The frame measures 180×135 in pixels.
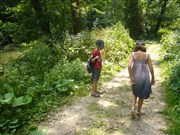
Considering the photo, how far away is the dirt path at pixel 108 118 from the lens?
5.98 metres

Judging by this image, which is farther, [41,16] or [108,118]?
[41,16]

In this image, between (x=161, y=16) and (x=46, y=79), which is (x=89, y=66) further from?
(x=161, y=16)

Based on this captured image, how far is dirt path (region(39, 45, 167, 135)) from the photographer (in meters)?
5.98

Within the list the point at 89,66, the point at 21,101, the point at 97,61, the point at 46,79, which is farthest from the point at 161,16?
the point at 21,101

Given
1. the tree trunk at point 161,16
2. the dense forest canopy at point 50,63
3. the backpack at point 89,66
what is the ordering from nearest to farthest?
the dense forest canopy at point 50,63, the backpack at point 89,66, the tree trunk at point 161,16

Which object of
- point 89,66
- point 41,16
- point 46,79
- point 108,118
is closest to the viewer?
point 108,118

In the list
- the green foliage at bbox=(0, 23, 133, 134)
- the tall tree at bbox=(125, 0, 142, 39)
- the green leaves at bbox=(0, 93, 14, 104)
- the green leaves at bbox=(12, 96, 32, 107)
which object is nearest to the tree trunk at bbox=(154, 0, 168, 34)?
the tall tree at bbox=(125, 0, 142, 39)

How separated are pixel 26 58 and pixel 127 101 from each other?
641cm

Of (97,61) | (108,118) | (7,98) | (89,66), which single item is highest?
(97,61)

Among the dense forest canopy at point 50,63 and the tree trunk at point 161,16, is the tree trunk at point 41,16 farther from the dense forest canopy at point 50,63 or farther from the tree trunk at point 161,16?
the tree trunk at point 161,16

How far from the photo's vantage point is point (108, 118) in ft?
21.8

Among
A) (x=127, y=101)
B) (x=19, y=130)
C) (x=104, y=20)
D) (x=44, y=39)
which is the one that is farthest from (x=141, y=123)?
(x=104, y=20)

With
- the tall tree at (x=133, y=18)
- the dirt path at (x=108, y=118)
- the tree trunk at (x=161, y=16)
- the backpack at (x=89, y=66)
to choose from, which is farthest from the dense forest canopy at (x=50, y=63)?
the tree trunk at (x=161, y=16)

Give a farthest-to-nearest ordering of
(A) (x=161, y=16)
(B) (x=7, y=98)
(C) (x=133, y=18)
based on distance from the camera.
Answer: (A) (x=161, y=16)
(C) (x=133, y=18)
(B) (x=7, y=98)
